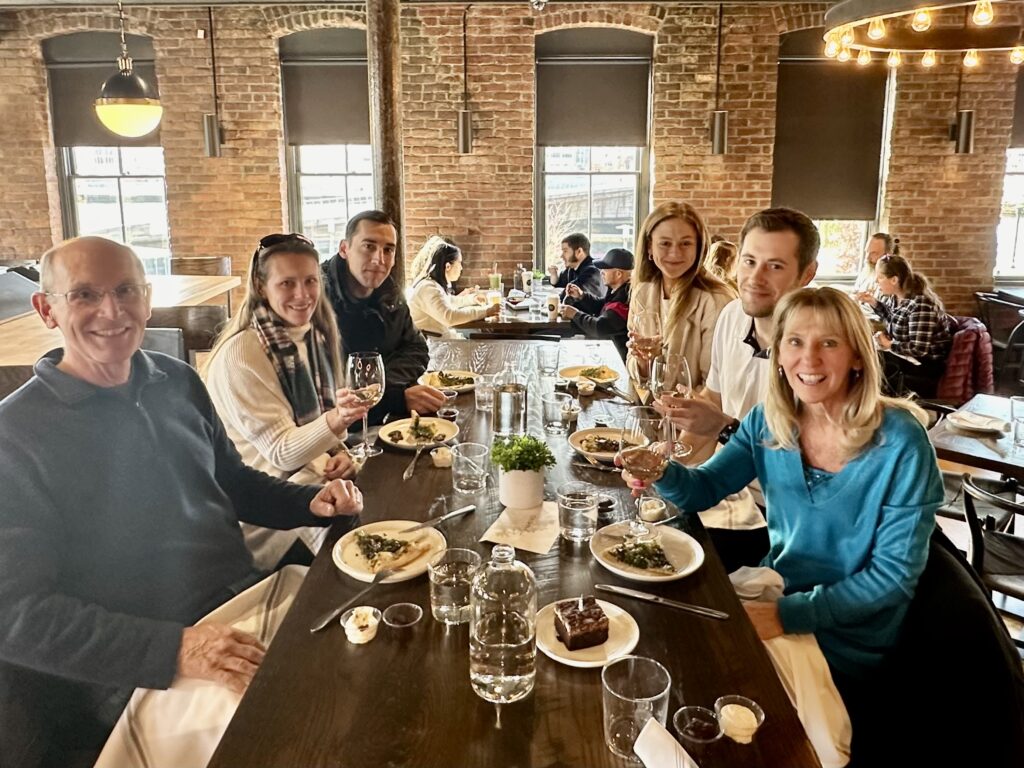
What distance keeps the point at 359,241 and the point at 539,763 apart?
2.42 meters

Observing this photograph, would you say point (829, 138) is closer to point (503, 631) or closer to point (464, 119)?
point (464, 119)

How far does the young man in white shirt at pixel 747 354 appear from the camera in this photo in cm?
225

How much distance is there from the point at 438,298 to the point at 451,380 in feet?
7.19

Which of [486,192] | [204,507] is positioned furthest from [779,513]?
[486,192]

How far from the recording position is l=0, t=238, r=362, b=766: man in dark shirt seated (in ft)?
4.65

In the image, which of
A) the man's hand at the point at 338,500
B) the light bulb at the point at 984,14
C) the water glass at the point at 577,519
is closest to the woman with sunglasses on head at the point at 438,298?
the light bulb at the point at 984,14

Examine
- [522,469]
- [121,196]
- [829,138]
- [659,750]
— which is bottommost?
[659,750]

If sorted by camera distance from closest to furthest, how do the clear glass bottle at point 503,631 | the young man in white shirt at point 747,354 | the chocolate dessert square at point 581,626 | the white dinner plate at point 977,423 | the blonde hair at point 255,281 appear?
the clear glass bottle at point 503,631 < the chocolate dessert square at point 581,626 < the young man in white shirt at point 747,354 < the blonde hair at point 255,281 < the white dinner plate at point 977,423

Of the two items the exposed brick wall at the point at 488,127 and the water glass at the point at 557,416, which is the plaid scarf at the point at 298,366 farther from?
the exposed brick wall at the point at 488,127

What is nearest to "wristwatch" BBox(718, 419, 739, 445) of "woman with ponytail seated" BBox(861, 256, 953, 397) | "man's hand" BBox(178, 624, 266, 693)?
"man's hand" BBox(178, 624, 266, 693)

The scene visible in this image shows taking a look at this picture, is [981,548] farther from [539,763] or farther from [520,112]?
[520,112]

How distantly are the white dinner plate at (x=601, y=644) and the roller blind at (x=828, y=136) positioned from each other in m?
6.33

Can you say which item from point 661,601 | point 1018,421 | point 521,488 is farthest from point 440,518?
point 1018,421

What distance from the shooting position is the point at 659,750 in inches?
40.2
